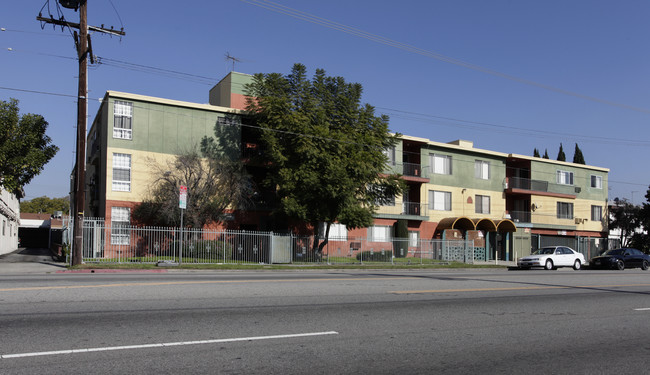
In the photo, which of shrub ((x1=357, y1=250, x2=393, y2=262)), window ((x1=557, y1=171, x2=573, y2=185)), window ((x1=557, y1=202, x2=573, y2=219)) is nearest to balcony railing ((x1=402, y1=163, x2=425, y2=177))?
shrub ((x1=357, y1=250, x2=393, y2=262))

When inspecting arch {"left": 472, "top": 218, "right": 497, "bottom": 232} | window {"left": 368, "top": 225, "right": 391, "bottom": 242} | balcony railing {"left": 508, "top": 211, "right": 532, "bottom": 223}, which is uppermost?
balcony railing {"left": 508, "top": 211, "right": 532, "bottom": 223}

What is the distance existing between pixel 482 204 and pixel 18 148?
35079 millimetres

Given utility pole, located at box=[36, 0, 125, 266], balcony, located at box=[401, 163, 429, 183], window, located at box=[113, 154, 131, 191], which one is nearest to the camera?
utility pole, located at box=[36, 0, 125, 266]

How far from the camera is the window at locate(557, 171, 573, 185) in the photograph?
2030 inches

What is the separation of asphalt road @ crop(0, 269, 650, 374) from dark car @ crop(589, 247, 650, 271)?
2373 centimetres

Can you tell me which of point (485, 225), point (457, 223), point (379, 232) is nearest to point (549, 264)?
point (485, 225)

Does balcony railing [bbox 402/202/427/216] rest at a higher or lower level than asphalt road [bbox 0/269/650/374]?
higher

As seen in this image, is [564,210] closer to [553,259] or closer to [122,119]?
[553,259]

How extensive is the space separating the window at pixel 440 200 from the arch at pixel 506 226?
13.9 feet

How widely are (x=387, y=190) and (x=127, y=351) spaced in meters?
28.6

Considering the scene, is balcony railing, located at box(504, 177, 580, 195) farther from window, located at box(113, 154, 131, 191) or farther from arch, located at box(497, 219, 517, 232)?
window, located at box(113, 154, 131, 191)

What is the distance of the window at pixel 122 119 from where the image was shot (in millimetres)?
31375

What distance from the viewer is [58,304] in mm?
9289

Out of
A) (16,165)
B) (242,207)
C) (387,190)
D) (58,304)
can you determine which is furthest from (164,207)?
(58,304)
